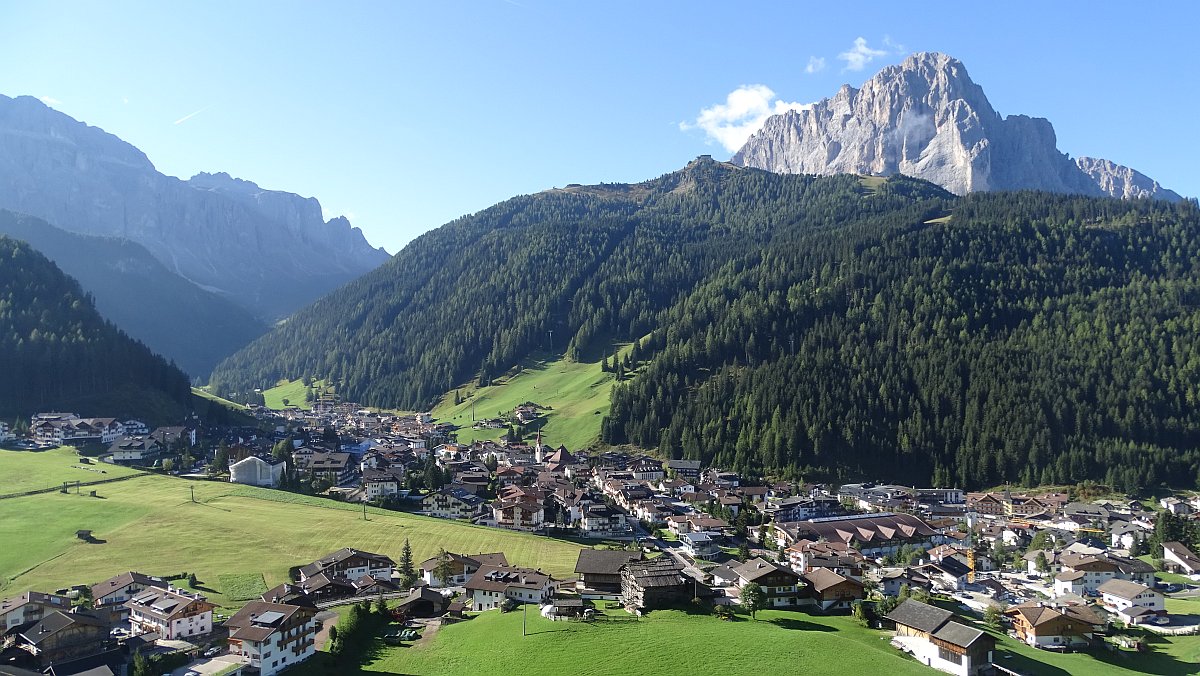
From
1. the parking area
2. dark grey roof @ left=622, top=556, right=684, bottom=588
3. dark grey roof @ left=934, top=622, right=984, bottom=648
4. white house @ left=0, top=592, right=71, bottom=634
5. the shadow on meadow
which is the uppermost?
dark grey roof @ left=934, top=622, right=984, bottom=648

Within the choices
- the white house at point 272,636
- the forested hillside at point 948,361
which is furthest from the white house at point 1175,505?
the white house at point 272,636

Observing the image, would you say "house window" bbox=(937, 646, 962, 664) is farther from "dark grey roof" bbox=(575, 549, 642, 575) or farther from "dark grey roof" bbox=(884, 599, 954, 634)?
"dark grey roof" bbox=(575, 549, 642, 575)

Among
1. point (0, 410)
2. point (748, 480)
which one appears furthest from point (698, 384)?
point (0, 410)

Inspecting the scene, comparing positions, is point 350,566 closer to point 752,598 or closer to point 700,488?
point 752,598

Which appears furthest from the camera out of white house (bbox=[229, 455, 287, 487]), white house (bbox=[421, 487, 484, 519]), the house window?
white house (bbox=[229, 455, 287, 487])

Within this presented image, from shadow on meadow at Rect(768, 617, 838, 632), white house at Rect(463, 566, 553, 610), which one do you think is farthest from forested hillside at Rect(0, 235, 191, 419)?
shadow on meadow at Rect(768, 617, 838, 632)

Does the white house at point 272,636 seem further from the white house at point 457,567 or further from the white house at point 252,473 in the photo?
the white house at point 252,473

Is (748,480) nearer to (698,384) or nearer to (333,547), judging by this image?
(698,384)
